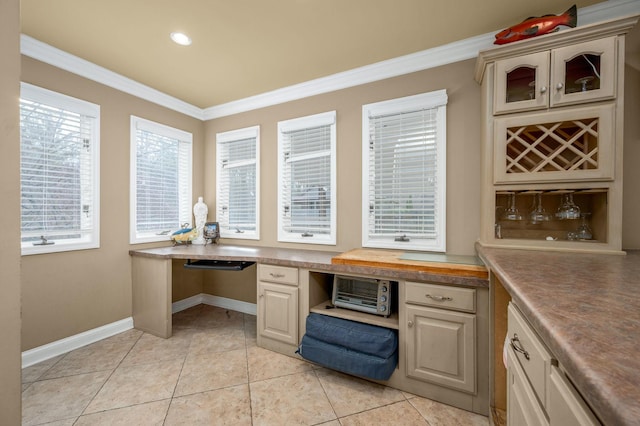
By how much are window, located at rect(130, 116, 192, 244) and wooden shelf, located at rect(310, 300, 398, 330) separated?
2.28m

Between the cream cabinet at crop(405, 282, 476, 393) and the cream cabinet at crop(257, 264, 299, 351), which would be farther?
the cream cabinet at crop(257, 264, 299, 351)

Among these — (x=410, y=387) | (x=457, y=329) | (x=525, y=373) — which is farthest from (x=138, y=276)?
(x=525, y=373)

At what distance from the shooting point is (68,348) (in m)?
2.46

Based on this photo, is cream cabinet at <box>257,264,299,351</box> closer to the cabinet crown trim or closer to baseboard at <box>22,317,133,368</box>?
baseboard at <box>22,317,133,368</box>

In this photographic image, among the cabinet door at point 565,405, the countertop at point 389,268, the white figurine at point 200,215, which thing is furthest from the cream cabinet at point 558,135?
the white figurine at point 200,215

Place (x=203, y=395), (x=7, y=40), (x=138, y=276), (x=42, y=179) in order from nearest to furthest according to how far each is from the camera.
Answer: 1. (x=7, y=40)
2. (x=203, y=395)
3. (x=42, y=179)
4. (x=138, y=276)

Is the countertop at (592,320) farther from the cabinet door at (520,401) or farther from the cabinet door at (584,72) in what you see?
the cabinet door at (584,72)

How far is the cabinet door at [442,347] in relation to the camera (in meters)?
1.72

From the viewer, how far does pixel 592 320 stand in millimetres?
651

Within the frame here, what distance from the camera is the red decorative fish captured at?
1.71 m

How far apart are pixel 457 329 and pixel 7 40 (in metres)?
2.53

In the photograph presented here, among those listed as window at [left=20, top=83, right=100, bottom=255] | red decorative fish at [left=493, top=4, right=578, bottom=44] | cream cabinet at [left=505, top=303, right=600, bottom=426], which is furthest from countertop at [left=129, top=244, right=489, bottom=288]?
red decorative fish at [left=493, top=4, right=578, bottom=44]

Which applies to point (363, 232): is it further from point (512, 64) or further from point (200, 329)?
point (200, 329)

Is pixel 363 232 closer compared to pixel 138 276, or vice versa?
pixel 363 232
